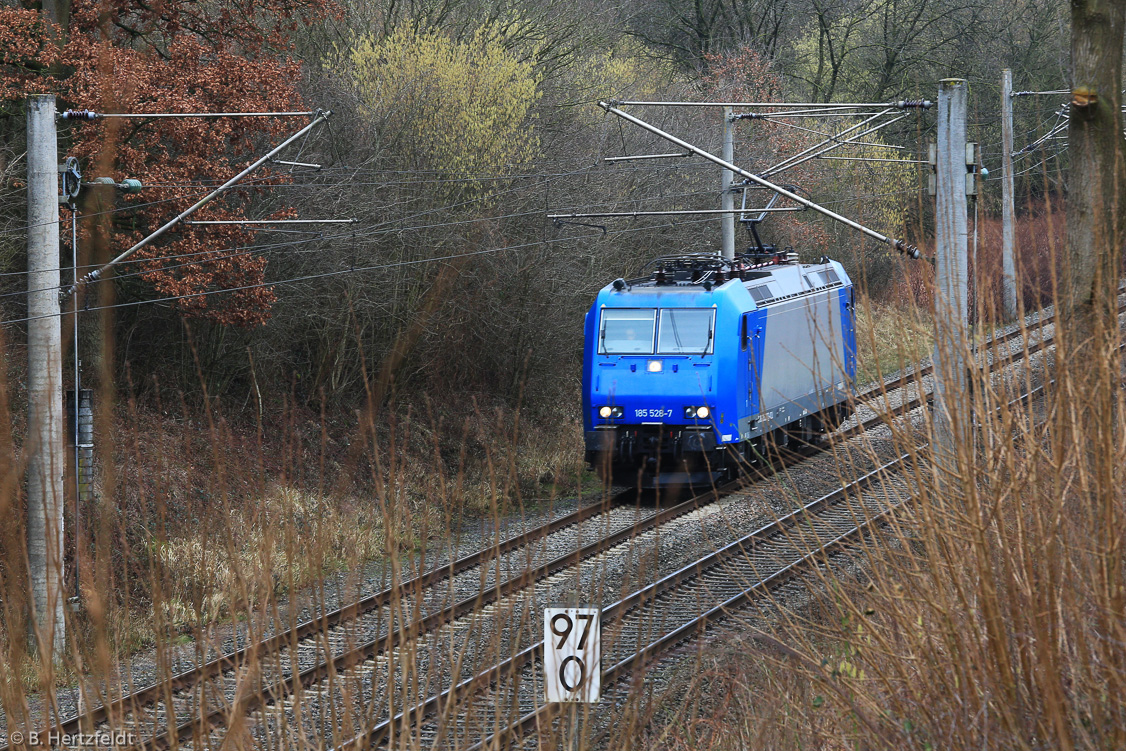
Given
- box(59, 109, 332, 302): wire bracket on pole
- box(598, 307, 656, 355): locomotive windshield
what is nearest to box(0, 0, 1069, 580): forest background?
box(59, 109, 332, 302): wire bracket on pole

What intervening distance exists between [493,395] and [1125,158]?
48.7ft

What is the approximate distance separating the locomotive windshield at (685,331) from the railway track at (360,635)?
2267mm

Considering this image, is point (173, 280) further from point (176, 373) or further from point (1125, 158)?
point (1125, 158)

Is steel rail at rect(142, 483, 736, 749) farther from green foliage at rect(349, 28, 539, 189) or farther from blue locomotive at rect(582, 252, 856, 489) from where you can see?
green foliage at rect(349, 28, 539, 189)

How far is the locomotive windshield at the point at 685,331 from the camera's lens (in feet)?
52.9

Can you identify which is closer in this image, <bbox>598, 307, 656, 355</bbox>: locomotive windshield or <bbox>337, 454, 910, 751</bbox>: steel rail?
<bbox>337, 454, 910, 751</bbox>: steel rail

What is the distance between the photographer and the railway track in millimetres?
2902

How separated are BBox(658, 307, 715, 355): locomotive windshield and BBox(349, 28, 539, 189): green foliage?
17.3 ft

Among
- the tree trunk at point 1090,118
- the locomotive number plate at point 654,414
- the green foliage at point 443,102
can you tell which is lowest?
the locomotive number plate at point 654,414

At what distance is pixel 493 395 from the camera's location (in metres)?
22.6

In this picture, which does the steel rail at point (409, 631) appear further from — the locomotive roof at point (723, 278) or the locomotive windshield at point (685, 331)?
the locomotive roof at point (723, 278)

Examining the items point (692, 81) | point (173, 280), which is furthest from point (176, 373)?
point (692, 81)

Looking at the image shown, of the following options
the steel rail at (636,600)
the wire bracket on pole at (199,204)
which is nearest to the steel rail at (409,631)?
the steel rail at (636,600)

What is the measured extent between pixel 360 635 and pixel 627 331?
7026 mm
